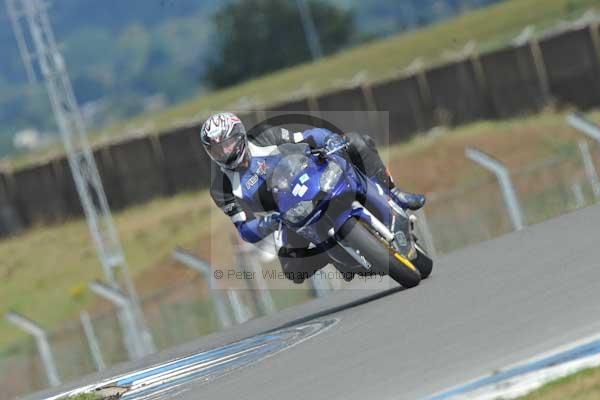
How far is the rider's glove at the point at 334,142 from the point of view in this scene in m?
12.5

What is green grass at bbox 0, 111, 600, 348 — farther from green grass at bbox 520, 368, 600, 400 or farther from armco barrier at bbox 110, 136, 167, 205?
green grass at bbox 520, 368, 600, 400

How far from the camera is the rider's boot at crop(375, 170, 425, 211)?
1326cm

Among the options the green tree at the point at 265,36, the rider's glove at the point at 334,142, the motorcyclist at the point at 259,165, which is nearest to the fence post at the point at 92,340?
the motorcyclist at the point at 259,165

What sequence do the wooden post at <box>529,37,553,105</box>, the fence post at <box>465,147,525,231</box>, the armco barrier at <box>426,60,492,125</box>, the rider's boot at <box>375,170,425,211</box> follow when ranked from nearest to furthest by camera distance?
the rider's boot at <box>375,170,425,211</box> < the fence post at <box>465,147,525,231</box> < the wooden post at <box>529,37,553,105</box> < the armco barrier at <box>426,60,492,125</box>

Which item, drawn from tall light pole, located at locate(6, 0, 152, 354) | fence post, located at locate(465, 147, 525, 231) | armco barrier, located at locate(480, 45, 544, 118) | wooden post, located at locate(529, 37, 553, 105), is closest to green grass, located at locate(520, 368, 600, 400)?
fence post, located at locate(465, 147, 525, 231)

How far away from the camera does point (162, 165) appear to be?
46.0m

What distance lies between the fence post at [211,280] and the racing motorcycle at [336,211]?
4.90 m

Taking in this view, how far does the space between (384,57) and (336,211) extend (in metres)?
43.8

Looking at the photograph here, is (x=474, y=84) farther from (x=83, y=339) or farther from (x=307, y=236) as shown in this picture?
(x=307, y=236)

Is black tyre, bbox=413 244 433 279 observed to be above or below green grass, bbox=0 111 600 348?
above

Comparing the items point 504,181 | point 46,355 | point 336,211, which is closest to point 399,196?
point 336,211

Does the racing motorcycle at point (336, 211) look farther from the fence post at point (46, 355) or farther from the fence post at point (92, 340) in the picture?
the fence post at point (92, 340)

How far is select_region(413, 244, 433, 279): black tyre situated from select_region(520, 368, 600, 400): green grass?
5796mm

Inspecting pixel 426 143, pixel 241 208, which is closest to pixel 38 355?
pixel 241 208
